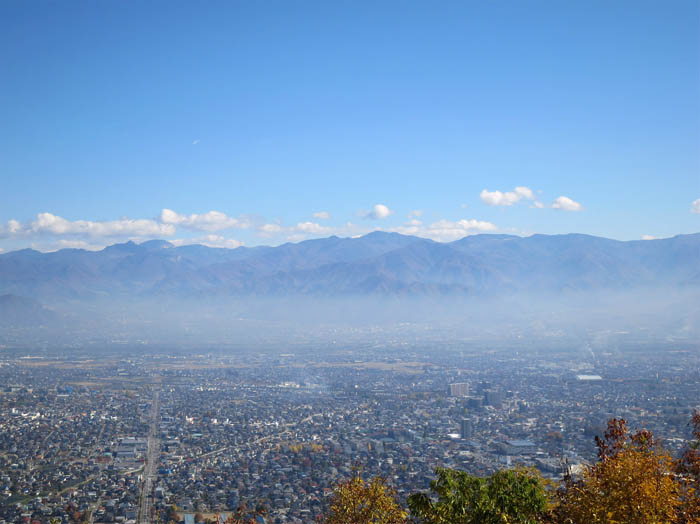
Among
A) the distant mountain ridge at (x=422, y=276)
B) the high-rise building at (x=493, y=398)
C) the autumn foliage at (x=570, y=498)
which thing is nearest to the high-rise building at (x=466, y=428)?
the high-rise building at (x=493, y=398)

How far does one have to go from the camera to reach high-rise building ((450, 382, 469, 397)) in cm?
4491

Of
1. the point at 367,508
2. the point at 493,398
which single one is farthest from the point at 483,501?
the point at 493,398

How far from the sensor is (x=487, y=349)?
7788 centimetres

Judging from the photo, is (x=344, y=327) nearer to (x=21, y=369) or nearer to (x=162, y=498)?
(x=21, y=369)

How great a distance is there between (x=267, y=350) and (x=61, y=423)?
44.4 m

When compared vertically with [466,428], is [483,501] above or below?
above

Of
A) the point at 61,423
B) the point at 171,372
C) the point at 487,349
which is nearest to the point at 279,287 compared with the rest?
the point at 487,349

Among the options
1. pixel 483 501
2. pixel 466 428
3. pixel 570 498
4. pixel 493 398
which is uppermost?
pixel 570 498

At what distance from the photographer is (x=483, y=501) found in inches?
327

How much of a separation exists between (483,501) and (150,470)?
19233 millimetres

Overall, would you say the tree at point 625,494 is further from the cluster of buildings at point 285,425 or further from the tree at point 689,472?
the cluster of buildings at point 285,425

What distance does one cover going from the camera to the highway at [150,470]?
1950cm

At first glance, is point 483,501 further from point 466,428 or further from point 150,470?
point 466,428

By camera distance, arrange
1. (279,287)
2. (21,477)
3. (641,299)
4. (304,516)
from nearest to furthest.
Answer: (304,516)
(21,477)
(641,299)
(279,287)
